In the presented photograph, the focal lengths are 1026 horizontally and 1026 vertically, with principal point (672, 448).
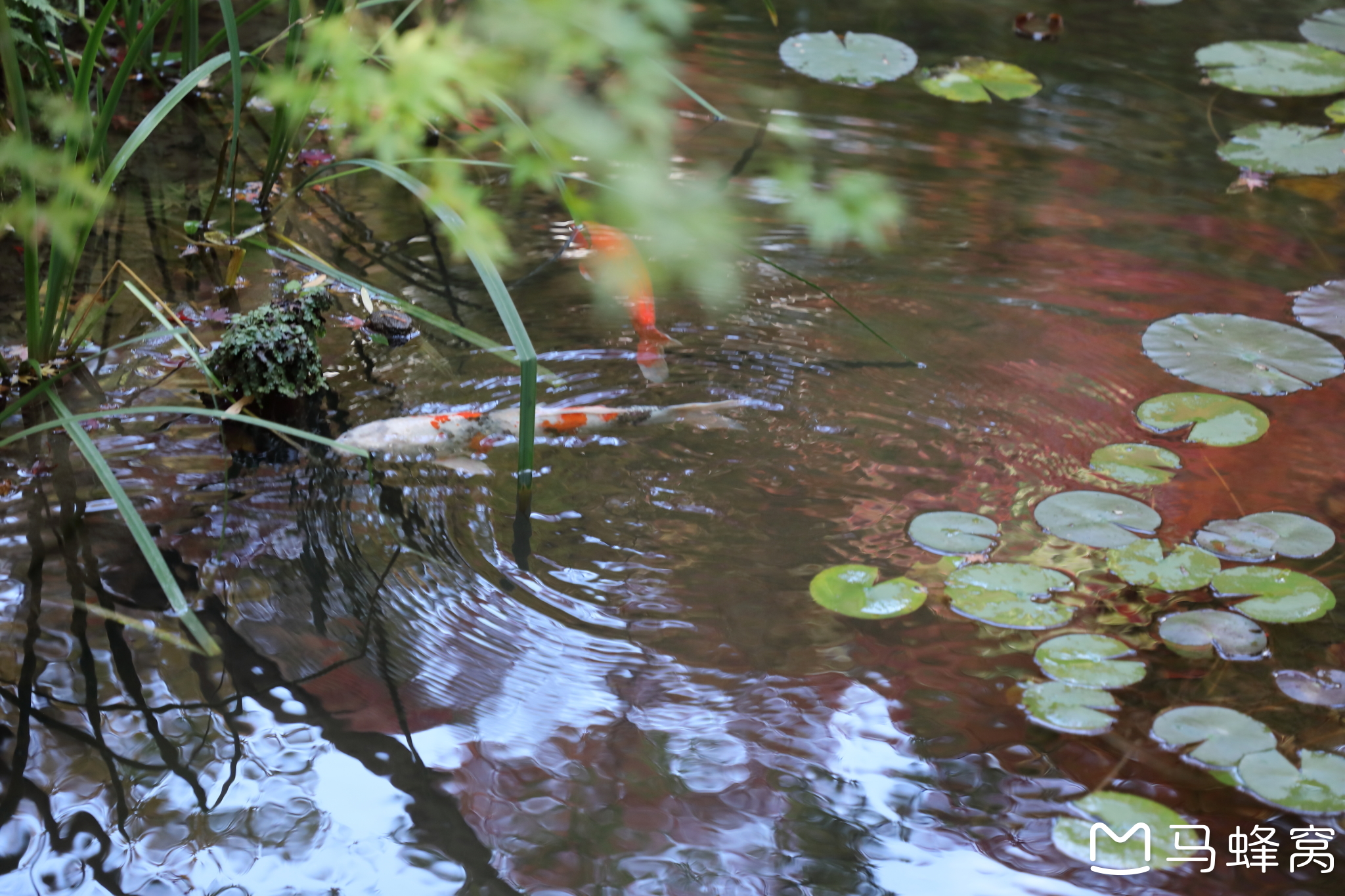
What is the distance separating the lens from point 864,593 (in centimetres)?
134

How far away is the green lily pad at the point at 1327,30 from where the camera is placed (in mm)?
2688

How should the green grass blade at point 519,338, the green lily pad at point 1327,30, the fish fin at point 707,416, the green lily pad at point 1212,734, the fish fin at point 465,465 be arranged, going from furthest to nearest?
1. the green lily pad at point 1327,30
2. the fish fin at point 707,416
3. the fish fin at point 465,465
4. the green grass blade at point 519,338
5. the green lily pad at point 1212,734

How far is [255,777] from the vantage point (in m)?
1.11

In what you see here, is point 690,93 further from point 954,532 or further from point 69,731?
point 69,731

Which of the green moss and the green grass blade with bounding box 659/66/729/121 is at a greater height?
the green grass blade with bounding box 659/66/729/121

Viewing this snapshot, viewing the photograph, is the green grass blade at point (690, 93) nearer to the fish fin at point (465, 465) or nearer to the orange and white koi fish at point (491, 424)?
the orange and white koi fish at point (491, 424)

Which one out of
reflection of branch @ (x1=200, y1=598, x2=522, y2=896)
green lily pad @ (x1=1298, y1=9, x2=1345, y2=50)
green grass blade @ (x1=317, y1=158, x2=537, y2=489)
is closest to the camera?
reflection of branch @ (x1=200, y1=598, x2=522, y2=896)

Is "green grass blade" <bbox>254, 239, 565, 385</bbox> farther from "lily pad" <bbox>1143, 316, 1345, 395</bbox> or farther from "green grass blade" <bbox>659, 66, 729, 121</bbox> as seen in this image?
"lily pad" <bbox>1143, 316, 1345, 395</bbox>

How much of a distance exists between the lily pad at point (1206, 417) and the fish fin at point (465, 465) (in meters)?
1.04

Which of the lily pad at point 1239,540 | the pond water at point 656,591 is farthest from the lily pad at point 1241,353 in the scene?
the lily pad at point 1239,540

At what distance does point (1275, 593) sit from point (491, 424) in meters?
1.11

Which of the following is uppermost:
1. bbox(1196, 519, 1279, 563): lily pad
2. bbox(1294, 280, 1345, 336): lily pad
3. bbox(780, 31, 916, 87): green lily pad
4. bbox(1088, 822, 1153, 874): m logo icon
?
bbox(780, 31, 916, 87): green lily pad

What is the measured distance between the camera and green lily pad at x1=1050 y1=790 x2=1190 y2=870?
1.06 m

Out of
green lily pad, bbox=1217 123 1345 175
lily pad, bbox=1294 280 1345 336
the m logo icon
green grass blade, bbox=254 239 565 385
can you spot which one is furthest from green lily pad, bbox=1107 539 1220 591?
green lily pad, bbox=1217 123 1345 175
